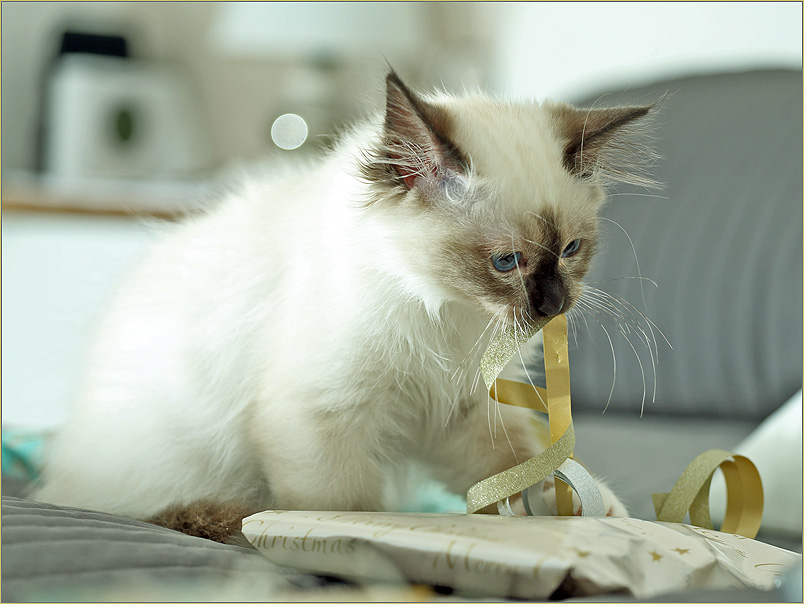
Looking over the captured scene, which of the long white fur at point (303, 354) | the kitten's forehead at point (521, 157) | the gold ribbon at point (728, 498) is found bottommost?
the gold ribbon at point (728, 498)

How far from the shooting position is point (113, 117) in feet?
10.8

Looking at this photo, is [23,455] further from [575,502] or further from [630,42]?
[630,42]

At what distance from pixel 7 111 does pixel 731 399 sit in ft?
11.0

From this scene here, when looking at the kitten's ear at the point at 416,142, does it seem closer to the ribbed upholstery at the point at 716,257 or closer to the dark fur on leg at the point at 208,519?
the dark fur on leg at the point at 208,519

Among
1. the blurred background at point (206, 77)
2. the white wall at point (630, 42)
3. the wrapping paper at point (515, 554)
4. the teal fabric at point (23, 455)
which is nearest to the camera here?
the wrapping paper at point (515, 554)

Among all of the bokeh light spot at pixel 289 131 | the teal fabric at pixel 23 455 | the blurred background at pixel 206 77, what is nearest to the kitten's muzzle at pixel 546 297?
the teal fabric at pixel 23 455

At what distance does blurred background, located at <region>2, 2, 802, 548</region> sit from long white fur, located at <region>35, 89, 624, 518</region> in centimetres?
80

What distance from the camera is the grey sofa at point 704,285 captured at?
1498 mm

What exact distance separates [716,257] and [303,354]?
123 centimetres

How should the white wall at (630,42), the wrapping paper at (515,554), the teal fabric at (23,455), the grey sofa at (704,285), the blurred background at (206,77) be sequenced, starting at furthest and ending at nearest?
the blurred background at (206,77)
the white wall at (630,42)
the grey sofa at (704,285)
the teal fabric at (23,455)
the wrapping paper at (515,554)

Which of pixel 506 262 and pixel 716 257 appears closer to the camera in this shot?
pixel 506 262

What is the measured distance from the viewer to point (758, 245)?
1609mm

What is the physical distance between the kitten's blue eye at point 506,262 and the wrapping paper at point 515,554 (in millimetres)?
245

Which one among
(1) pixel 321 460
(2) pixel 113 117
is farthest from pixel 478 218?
(2) pixel 113 117
